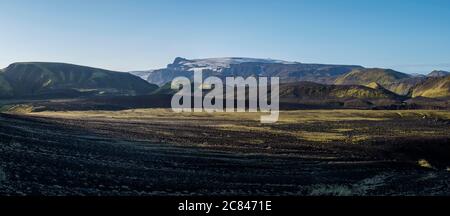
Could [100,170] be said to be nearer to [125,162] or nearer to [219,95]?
[125,162]

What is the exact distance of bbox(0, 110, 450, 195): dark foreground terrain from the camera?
96.0ft

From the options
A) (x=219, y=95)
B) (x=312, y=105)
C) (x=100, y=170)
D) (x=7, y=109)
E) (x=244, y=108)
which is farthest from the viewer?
(x=219, y=95)

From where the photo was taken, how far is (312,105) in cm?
14538

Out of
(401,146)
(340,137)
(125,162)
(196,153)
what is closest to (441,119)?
Answer: (340,137)

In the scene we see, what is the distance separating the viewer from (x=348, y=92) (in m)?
180

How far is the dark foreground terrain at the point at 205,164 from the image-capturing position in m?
29.3

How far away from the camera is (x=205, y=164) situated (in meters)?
37.5

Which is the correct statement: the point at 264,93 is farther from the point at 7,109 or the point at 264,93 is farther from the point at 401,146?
the point at 401,146

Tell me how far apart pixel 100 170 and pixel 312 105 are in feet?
383

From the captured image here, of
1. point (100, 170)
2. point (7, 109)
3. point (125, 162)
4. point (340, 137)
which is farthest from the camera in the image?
point (7, 109)
